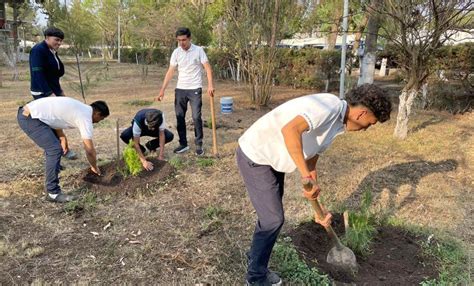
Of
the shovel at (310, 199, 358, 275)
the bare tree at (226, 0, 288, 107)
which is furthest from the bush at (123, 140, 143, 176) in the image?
the bare tree at (226, 0, 288, 107)

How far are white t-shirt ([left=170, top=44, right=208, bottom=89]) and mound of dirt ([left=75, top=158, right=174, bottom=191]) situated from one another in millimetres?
1321

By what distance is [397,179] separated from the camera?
462cm

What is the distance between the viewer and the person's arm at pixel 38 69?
4.66m

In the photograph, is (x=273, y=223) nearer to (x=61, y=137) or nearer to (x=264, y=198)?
(x=264, y=198)

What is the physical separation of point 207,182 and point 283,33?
5.65m


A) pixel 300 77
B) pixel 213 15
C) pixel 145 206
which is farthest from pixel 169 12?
pixel 145 206

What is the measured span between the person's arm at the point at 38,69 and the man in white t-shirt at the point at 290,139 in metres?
3.30

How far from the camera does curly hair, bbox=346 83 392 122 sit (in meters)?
2.17

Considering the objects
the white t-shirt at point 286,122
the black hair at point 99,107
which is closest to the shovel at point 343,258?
the white t-shirt at point 286,122

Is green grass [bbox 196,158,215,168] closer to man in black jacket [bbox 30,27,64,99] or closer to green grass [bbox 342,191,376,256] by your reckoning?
man in black jacket [bbox 30,27,64,99]

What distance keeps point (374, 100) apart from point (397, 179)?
2.77 metres

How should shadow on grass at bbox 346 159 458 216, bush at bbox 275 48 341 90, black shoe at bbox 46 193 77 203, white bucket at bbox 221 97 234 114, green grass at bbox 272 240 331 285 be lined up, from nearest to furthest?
green grass at bbox 272 240 331 285 < black shoe at bbox 46 193 77 203 < shadow on grass at bbox 346 159 458 216 < white bucket at bbox 221 97 234 114 < bush at bbox 275 48 341 90

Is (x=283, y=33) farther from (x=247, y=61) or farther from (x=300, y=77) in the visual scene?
(x=300, y=77)

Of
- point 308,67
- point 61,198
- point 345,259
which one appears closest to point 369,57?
point 308,67
